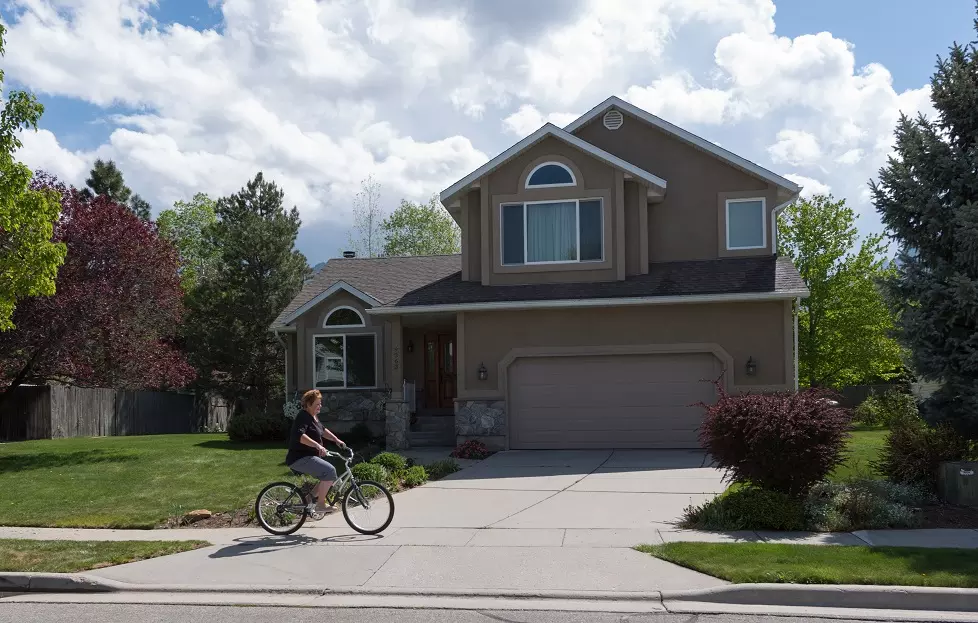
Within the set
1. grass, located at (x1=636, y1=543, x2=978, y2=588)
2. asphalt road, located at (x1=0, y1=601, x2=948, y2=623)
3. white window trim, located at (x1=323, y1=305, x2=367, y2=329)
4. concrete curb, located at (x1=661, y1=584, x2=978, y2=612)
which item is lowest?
asphalt road, located at (x1=0, y1=601, x2=948, y2=623)

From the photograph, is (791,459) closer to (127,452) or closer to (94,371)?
(127,452)

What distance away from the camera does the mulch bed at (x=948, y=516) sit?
10781 mm

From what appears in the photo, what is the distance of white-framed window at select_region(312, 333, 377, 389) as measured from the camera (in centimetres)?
2338

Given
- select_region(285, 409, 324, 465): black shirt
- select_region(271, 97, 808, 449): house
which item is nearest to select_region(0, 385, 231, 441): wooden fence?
select_region(271, 97, 808, 449): house

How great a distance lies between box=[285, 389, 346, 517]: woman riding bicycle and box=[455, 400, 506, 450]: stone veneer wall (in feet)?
29.8

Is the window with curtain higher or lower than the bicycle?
higher

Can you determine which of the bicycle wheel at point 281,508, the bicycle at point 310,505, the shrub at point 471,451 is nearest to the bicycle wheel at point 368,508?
the bicycle at point 310,505

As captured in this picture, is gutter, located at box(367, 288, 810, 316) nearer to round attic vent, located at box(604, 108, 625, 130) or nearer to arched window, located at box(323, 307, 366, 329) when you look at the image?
arched window, located at box(323, 307, 366, 329)

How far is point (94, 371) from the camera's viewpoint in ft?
69.7

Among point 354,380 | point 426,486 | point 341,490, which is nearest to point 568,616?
point 341,490

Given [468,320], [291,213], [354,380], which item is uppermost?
[291,213]

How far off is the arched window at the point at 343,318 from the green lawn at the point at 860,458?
12185 millimetres

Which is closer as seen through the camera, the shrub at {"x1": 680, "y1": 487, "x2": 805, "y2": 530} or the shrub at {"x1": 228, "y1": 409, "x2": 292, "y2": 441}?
the shrub at {"x1": 680, "y1": 487, "x2": 805, "y2": 530}

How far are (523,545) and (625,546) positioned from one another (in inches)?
44.1
